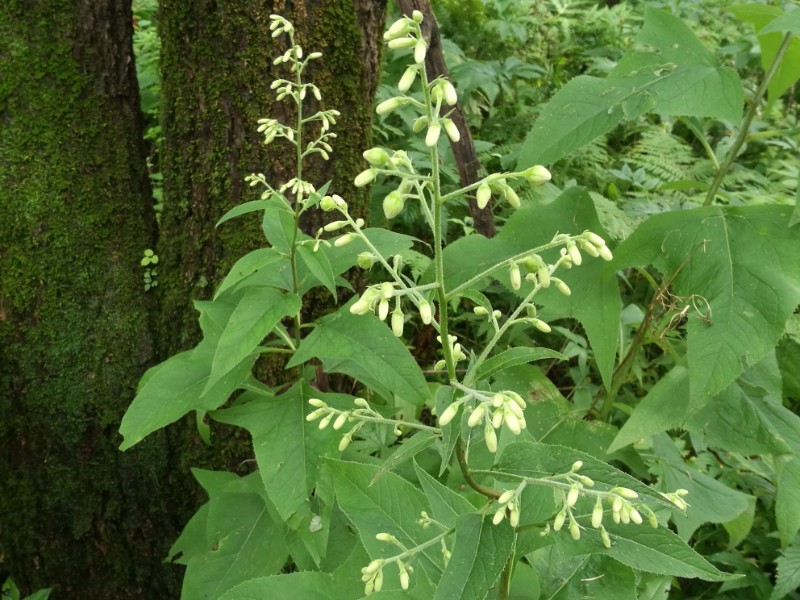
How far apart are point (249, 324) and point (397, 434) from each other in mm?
445

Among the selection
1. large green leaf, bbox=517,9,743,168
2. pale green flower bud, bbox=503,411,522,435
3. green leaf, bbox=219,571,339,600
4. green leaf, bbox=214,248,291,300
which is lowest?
green leaf, bbox=219,571,339,600

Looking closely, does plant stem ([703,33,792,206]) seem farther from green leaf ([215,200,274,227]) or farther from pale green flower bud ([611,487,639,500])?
green leaf ([215,200,274,227])

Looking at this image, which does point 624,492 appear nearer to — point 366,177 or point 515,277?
point 515,277

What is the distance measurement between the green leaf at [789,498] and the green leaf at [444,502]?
115cm

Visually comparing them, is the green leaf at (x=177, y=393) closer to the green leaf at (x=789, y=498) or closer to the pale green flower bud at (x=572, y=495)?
the pale green flower bud at (x=572, y=495)

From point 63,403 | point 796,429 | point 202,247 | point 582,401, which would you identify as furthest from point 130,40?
point 796,429

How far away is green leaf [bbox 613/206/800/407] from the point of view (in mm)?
1573

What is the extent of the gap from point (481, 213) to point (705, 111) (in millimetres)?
980

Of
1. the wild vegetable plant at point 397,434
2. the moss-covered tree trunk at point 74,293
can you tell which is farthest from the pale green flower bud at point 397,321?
the moss-covered tree trunk at point 74,293

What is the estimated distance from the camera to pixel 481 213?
2492 millimetres

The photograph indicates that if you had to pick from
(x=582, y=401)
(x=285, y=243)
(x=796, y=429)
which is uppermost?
(x=285, y=243)

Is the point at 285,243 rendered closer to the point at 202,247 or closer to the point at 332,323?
the point at 332,323

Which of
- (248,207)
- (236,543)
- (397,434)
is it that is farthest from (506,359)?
(236,543)

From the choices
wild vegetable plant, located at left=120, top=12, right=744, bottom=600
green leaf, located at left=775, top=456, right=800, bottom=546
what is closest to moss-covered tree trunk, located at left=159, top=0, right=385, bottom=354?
wild vegetable plant, located at left=120, top=12, right=744, bottom=600
